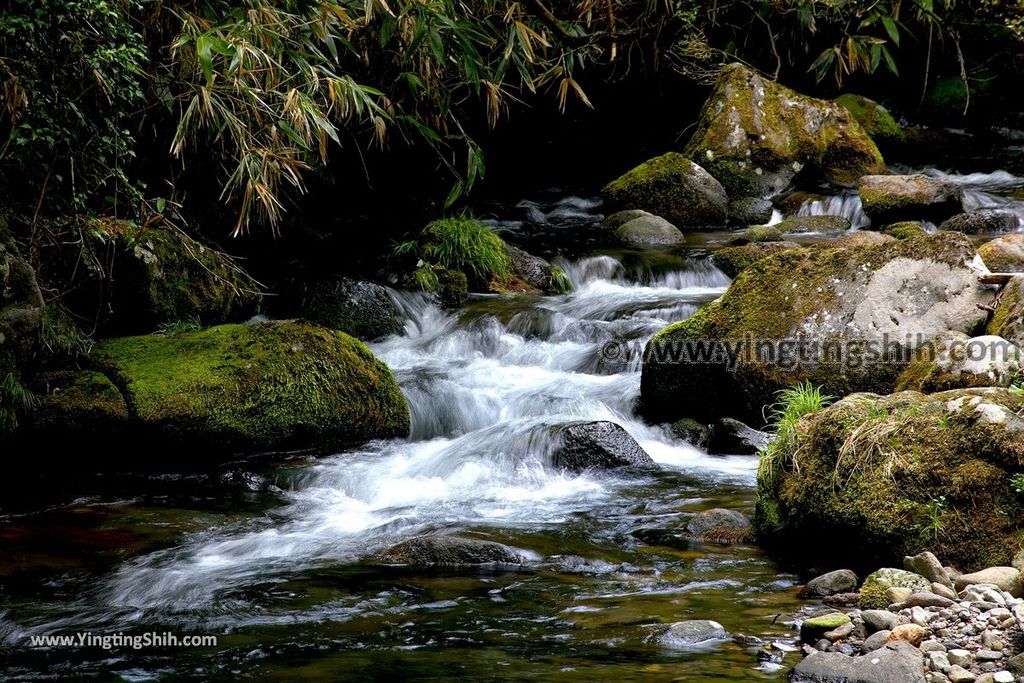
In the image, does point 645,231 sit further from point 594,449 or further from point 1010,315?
point 1010,315

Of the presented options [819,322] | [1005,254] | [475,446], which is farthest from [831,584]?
[1005,254]

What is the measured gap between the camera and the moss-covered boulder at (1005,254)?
859 centimetres

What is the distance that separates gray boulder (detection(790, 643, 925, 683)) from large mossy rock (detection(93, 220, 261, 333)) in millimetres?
5630

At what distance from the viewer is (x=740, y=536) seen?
4.69 meters

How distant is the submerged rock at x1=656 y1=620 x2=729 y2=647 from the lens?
3.31m

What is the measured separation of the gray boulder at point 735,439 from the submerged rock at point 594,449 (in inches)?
22.7

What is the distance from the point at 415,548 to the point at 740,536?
1656mm

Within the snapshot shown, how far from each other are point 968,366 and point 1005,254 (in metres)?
4.23

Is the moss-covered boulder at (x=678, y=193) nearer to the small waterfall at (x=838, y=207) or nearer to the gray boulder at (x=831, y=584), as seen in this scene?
the small waterfall at (x=838, y=207)

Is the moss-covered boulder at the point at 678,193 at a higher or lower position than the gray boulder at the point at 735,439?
higher

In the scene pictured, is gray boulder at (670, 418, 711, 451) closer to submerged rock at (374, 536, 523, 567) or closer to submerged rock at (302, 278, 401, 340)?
submerged rock at (374, 536, 523, 567)

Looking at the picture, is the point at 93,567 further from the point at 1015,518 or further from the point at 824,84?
the point at 824,84

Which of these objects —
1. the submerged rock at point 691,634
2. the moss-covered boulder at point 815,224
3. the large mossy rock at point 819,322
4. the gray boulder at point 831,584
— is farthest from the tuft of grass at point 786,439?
the moss-covered boulder at point 815,224

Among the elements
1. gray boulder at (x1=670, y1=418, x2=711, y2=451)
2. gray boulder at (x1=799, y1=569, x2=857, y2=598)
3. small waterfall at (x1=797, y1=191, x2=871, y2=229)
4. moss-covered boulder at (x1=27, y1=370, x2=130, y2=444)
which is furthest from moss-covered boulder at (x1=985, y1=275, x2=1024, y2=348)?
small waterfall at (x1=797, y1=191, x2=871, y2=229)
